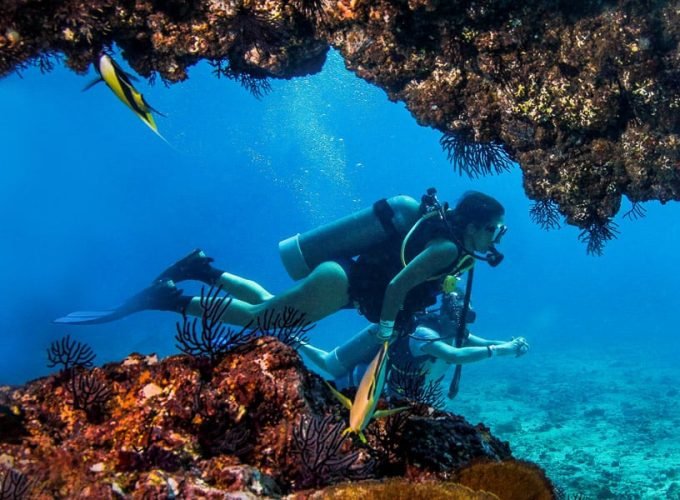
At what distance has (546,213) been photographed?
6.12 meters

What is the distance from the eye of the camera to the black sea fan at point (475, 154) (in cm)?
625

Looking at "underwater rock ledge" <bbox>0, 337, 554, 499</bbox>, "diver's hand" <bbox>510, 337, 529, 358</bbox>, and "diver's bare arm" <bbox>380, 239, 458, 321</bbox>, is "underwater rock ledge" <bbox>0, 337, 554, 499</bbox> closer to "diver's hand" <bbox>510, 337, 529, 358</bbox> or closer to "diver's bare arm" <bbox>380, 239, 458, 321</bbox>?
"diver's bare arm" <bbox>380, 239, 458, 321</bbox>

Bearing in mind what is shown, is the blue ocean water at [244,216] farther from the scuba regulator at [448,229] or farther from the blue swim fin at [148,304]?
the blue swim fin at [148,304]

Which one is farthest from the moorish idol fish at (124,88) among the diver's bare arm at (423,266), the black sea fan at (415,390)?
the diver's bare arm at (423,266)

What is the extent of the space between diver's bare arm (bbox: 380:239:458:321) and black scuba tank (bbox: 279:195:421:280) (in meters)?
1.58

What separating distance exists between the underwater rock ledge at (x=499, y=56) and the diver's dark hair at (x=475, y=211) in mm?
2238

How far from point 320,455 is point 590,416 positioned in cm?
1898

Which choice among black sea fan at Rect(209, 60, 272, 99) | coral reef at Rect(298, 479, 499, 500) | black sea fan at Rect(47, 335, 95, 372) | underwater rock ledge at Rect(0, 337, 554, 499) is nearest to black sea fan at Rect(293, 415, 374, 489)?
underwater rock ledge at Rect(0, 337, 554, 499)

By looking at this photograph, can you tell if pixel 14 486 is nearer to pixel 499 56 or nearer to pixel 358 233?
pixel 499 56

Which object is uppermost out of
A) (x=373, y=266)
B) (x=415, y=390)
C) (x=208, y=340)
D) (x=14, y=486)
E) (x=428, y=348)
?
(x=373, y=266)

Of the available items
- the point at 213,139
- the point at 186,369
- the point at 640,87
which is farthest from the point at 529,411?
the point at 213,139

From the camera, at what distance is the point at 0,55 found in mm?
4523

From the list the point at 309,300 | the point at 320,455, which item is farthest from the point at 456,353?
the point at 320,455

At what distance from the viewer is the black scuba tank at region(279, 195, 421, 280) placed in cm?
938
